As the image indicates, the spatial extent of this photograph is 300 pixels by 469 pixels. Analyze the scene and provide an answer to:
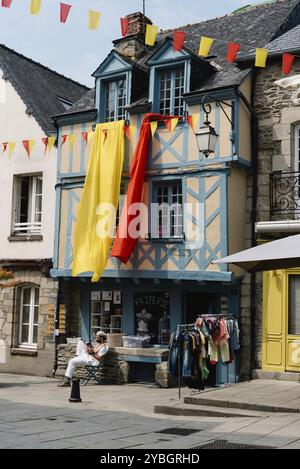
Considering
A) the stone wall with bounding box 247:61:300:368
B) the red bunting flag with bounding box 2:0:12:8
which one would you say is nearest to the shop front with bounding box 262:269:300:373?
the stone wall with bounding box 247:61:300:368

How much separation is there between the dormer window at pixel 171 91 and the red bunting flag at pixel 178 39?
84 centimetres

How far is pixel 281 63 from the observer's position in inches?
480

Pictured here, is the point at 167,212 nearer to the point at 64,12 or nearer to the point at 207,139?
the point at 207,139

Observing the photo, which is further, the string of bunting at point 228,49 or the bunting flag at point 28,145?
the bunting flag at point 28,145

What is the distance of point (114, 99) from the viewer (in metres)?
13.7

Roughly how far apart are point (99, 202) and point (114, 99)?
2412 mm

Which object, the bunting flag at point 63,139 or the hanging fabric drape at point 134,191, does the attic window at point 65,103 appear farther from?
the hanging fabric drape at point 134,191

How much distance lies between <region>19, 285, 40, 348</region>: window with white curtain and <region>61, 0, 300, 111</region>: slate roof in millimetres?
4565

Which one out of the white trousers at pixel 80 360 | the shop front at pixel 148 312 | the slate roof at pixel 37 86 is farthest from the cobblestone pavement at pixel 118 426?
the slate roof at pixel 37 86

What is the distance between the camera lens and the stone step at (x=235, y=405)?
869 cm

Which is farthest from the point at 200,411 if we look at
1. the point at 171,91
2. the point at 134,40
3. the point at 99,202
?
the point at 134,40

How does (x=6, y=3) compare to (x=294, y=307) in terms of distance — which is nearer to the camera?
(x=6, y=3)

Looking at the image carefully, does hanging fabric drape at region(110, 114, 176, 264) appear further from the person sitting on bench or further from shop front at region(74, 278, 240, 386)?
the person sitting on bench
